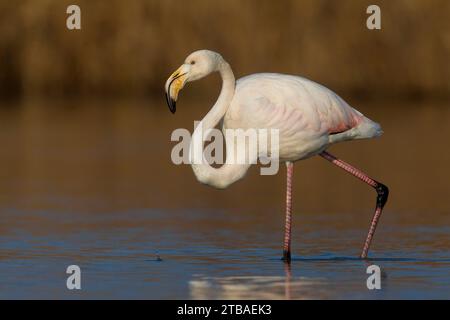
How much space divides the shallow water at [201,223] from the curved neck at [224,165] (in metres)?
0.57

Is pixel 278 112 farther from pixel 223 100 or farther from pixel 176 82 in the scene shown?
pixel 176 82

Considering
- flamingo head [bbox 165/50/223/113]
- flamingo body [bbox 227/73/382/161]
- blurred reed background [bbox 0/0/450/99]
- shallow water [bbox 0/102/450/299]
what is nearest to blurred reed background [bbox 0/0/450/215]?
blurred reed background [bbox 0/0/450/99]

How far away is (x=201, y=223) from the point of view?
40.1 feet

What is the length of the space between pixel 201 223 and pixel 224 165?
5.99 feet

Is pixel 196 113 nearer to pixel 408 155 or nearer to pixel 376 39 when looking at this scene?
pixel 376 39

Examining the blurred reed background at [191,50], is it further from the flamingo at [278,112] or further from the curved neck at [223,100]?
the curved neck at [223,100]

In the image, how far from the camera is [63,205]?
13.4 meters

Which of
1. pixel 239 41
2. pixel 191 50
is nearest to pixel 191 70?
pixel 239 41

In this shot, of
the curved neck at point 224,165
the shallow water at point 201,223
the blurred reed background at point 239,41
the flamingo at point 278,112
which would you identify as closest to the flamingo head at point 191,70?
the flamingo at point 278,112

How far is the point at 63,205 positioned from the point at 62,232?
1.75 m

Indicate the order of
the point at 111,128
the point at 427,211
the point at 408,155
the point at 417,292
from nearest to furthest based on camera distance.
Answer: the point at 417,292 → the point at 427,211 → the point at 408,155 → the point at 111,128

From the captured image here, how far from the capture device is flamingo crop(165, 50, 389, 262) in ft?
34.3

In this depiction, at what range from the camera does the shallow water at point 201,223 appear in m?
9.35

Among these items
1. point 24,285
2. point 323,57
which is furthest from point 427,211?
point 323,57
